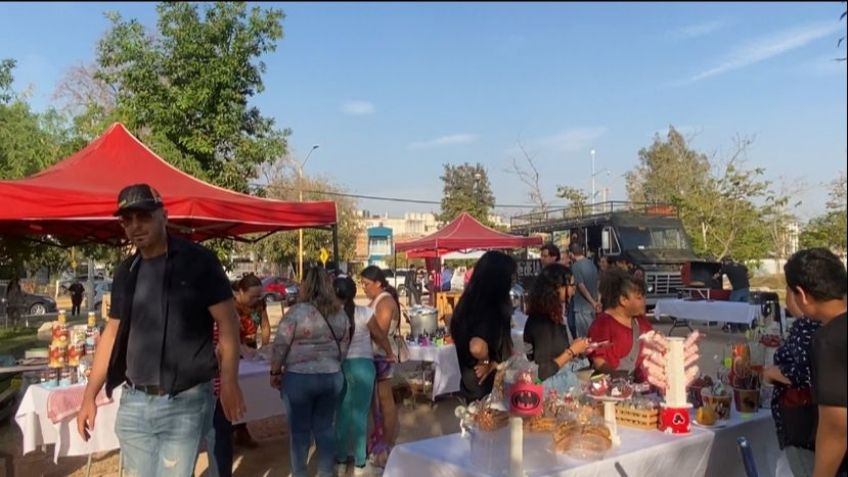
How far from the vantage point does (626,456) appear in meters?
2.89

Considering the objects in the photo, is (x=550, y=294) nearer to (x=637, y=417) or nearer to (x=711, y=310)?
(x=637, y=417)

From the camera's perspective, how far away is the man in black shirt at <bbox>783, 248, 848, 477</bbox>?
1951 mm

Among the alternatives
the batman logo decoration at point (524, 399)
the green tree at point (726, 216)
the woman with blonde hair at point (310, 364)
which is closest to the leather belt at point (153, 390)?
the batman logo decoration at point (524, 399)

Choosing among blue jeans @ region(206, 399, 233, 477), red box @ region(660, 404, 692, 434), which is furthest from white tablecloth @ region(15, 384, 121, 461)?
red box @ region(660, 404, 692, 434)

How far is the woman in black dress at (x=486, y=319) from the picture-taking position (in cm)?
376

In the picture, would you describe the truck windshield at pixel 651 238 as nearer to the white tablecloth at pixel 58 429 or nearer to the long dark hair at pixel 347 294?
the long dark hair at pixel 347 294

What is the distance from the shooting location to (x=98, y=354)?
9.34 ft

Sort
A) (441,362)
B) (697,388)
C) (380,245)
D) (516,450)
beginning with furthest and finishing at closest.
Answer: (380,245) < (441,362) < (697,388) < (516,450)

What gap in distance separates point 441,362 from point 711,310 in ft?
23.2

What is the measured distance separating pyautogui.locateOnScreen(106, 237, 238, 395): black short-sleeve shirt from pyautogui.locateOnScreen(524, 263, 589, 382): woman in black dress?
6.15ft

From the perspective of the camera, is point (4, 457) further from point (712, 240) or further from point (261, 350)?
point (712, 240)

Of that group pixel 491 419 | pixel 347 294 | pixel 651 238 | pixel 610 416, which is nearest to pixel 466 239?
pixel 651 238

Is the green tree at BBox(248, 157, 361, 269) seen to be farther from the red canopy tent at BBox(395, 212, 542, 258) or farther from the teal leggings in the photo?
the teal leggings

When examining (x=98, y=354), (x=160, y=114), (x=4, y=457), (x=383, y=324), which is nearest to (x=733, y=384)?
(x=383, y=324)
